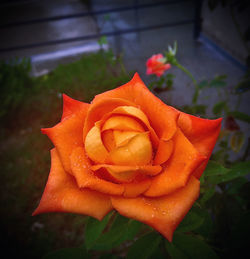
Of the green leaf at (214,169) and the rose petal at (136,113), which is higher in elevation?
the rose petal at (136,113)

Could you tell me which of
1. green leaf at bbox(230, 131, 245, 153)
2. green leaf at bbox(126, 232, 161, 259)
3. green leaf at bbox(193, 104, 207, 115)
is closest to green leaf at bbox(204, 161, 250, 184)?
green leaf at bbox(126, 232, 161, 259)

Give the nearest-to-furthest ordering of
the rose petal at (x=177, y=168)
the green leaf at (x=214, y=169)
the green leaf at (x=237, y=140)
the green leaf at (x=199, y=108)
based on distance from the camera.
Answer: the rose petal at (x=177, y=168) → the green leaf at (x=214, y=169) → the green leaf at (x=237, y=140) → the green leaf at (x=199, y=108)

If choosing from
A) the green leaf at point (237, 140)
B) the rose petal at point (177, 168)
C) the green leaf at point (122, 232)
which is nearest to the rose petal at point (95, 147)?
the rose petal at point (177, 168)

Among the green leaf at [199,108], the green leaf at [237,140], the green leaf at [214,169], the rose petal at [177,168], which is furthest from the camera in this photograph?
the green leaf at [199,108]

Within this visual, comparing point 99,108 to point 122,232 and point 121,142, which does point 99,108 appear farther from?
point 122,232

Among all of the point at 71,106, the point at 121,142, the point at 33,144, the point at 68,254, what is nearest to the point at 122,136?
the point at 121,142

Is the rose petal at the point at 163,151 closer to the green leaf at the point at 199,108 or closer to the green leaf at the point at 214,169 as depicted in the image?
the green leaf at the point at 214,169

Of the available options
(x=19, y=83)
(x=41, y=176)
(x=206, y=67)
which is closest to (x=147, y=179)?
(x=41, y=176)

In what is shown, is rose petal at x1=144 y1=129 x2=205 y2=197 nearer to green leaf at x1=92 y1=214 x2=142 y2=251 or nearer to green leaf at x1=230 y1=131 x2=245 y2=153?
green leaf at x1=92 y1=214 x2=142 y2=251
